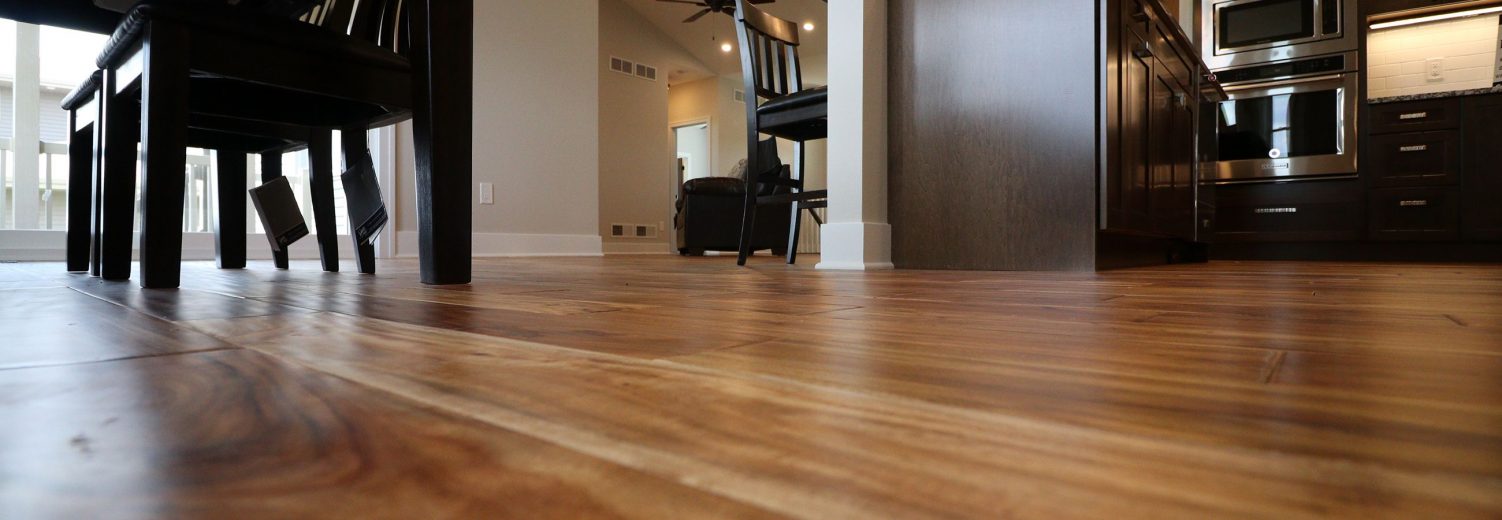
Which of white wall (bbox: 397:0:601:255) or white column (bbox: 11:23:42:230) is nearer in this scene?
white column (bbox: 11:23:42:230)

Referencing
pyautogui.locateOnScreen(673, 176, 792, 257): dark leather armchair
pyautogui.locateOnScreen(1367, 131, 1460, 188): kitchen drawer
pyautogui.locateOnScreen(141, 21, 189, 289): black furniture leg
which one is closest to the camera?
pyautogui.locateOnScreen(141, 21, 189, 289): black furniture leg

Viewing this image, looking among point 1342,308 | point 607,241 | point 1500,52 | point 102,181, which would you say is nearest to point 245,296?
point 102,181

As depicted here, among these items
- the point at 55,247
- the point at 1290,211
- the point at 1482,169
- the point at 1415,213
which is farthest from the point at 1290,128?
the point at 55,247

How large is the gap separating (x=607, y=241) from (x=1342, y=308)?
22.1 ft

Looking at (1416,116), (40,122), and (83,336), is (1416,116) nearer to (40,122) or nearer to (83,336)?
(83,336)

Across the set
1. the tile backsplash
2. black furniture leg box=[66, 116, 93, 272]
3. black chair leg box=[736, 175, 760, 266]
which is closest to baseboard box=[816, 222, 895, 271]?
black chair leg box=[736, 175, 760, 266]

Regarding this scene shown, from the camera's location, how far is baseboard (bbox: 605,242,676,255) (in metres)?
7.12

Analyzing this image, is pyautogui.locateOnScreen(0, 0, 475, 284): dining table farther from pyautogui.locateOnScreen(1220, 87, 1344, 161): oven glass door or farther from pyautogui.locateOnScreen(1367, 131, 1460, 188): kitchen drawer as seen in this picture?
pyautogui.locateOnScreen(1367, 131, 1460, 188): kitchen drawer

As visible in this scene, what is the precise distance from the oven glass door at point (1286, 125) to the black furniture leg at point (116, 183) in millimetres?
4440

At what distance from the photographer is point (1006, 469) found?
0.18 meters

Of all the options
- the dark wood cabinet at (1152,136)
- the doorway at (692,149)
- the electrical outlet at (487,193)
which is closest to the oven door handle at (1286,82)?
the dark wood cabinet at (1152,136)

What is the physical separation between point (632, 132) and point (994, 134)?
19.4ft

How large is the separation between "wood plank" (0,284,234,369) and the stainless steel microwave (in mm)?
4668

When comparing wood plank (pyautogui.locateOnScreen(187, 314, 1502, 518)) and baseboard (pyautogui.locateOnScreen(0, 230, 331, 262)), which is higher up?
baseboard (pyautogui.locateOnScreen(0, 230, 331, 262))
